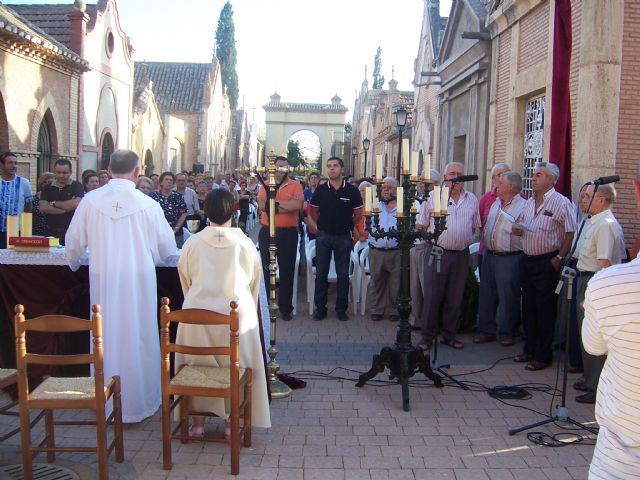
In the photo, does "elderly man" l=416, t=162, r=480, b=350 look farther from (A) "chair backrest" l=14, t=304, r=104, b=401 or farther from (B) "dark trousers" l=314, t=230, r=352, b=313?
(A) "chair backrest" l=14, t=304, r=104, b=401

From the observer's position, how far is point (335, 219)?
8664 mm

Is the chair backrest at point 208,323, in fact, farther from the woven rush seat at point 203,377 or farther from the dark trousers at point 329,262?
the dark trousers at point 329,262

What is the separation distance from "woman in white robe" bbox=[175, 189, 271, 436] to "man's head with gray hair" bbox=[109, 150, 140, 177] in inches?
36.1

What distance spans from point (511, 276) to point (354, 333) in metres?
2.07

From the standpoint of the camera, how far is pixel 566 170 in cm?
787

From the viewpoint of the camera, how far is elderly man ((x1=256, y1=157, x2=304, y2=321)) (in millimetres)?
8602

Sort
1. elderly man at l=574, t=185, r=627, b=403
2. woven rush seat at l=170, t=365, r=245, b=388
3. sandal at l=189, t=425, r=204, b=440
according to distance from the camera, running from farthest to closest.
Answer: elderly man at l=574, t=185, r=627, b=403
sandal at l=189, t=425, r=204, b=440
woven rush seat at l=170, t=365, r=245, b=388

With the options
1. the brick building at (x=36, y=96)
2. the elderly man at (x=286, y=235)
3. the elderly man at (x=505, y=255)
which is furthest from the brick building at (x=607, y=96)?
the brick building at (x=36, y=96)

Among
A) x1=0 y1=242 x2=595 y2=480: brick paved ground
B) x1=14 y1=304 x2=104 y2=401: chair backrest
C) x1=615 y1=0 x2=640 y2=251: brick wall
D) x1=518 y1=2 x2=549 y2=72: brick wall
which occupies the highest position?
x1=518 y1=2 x2=549 y2=72: brick wall

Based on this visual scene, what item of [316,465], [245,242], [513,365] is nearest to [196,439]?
[316,465]

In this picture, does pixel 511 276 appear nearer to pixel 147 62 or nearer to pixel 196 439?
pixel 196 439

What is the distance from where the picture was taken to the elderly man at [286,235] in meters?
8.60

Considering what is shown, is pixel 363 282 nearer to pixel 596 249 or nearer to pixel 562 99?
pixel 562 99

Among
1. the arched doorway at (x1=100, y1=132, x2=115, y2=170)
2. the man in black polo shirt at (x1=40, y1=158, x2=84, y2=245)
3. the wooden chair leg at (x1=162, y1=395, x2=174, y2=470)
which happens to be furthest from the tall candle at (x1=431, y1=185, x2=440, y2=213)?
the arched doorway at (x1=100, y1=132, x2=115, y2=170)
